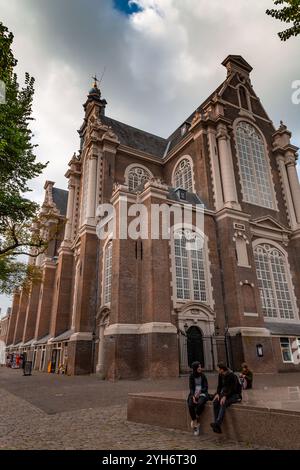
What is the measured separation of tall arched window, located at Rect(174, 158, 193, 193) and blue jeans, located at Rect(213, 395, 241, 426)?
2400cm

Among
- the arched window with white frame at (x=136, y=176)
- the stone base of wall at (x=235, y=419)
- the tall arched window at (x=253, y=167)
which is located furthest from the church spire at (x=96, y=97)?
the stone base of wall at (x=235, y=419)

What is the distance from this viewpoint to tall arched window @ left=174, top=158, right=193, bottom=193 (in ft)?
97.5

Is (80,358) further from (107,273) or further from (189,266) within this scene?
(189,266)

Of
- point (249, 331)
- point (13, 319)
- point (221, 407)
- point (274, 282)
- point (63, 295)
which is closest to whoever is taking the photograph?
point (221, 407)

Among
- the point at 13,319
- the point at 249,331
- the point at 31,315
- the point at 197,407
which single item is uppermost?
Answer: the point at 13,319

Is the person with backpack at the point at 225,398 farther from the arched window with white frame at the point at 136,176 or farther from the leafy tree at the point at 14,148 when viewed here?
the arched window with white frame at the point at 136,176

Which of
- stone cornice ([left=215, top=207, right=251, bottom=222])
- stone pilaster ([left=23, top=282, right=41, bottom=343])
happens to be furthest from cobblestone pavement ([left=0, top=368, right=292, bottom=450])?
stone pilaster ([left=23, top=282, right=41, bottom=343])

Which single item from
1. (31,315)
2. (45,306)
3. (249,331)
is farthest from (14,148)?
(31,315)

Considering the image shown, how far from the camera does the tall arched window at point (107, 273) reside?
23047 mm

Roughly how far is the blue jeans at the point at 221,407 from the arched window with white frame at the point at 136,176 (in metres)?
25.9

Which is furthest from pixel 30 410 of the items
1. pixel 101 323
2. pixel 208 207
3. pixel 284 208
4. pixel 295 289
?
pixel 284 208

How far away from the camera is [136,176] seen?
3186cm

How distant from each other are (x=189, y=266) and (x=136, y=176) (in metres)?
13.4

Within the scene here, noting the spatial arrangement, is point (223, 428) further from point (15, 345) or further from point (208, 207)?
point (15, 345)
